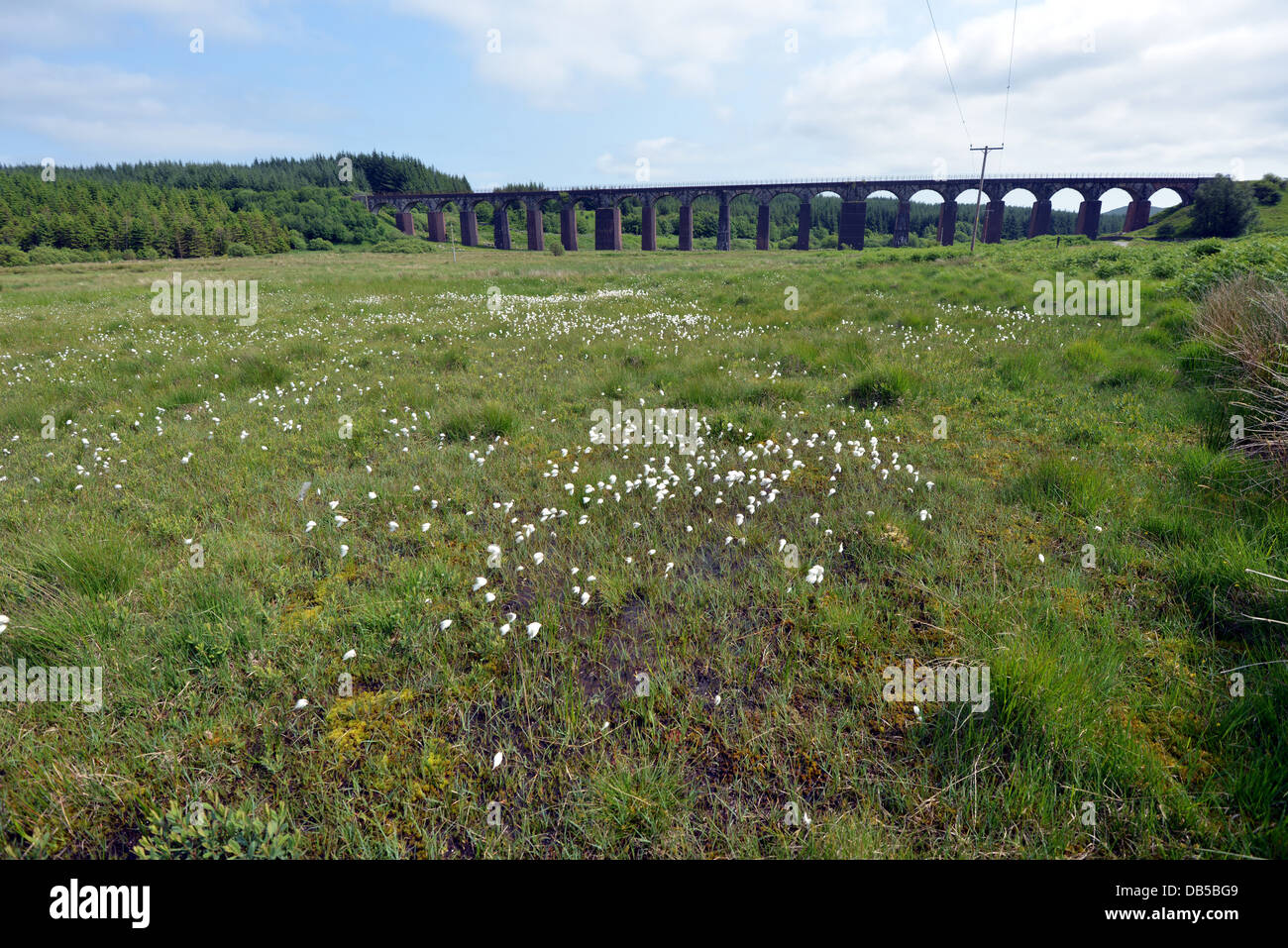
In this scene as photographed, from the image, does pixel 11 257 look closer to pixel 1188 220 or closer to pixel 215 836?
pixel 215 836

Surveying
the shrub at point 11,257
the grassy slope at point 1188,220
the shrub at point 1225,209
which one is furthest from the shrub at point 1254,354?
the shrub at point 11,257

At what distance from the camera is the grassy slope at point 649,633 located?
2562mm

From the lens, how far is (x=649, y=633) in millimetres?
3855

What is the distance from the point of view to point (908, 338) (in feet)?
41.0

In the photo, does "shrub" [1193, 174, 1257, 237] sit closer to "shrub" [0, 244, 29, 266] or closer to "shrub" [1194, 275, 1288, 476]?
"shrub" [1194, 275, 1288, 476]

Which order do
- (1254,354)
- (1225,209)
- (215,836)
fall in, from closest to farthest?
(215,836) < (1254,354) < (1225,209)

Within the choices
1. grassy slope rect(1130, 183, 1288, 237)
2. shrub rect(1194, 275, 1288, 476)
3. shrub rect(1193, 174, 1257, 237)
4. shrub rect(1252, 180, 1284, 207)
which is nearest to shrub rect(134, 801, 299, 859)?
shrub rect(1194, 275, 1288, 476)

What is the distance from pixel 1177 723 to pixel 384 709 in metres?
4.35

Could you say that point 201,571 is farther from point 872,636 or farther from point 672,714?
point 872,636

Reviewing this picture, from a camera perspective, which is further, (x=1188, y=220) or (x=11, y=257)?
(x=1188, y=220)

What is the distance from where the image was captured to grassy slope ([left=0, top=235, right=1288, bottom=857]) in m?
2.56

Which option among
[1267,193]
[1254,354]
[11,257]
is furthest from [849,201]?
[11,257]

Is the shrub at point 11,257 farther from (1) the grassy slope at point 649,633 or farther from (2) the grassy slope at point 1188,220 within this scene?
(2) the grassy slope at point 1188,220

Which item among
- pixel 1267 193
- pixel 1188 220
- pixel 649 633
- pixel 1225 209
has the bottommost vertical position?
pixel 649 633
